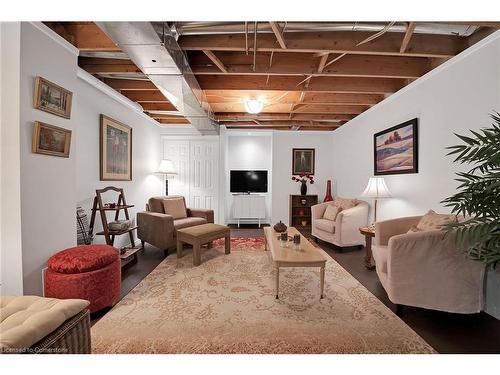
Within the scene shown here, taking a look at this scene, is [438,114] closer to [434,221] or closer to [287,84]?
[434,221]

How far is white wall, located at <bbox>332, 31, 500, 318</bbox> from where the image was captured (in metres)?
2.05

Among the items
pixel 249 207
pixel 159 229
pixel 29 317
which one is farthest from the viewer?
pixel 249 207

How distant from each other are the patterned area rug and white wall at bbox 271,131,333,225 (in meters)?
2.81

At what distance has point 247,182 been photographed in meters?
6.15

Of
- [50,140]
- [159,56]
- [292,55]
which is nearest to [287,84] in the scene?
[292,55]

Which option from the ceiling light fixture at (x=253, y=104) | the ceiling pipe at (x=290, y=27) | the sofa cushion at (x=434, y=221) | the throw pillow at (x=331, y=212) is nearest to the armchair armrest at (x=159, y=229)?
the ceiling light fixture at (x=253, y=104)

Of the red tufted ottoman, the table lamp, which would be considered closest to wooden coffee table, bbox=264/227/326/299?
the table lamp

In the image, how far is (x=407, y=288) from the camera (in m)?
1.97

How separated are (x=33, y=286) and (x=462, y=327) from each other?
11.7 ft

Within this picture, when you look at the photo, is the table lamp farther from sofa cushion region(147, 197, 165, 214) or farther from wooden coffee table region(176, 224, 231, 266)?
sofa cushion region(147, 197, 165, 214)

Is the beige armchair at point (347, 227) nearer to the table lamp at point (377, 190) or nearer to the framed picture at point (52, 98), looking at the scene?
the table lamp at point (377, 190)

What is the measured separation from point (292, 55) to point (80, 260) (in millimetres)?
2997

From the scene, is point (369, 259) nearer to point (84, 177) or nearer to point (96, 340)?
point (96, 340)
